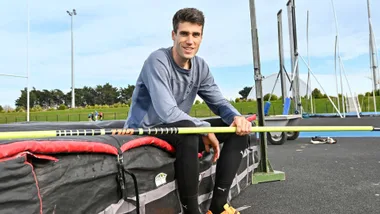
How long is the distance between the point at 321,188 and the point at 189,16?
61.8 inches

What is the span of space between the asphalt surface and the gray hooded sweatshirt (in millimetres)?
661

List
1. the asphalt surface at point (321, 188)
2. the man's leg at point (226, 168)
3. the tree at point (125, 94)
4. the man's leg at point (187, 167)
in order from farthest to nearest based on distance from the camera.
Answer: the tree at point (125, 94) < the asphalt surface at point (321, 188) < the man's leg at point (226, 168) < the man's leg at point (187, 167)

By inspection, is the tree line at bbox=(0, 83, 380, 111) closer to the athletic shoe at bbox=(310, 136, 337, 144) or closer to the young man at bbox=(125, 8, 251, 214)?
the athletic shoe at bbox=(310, 136, 337, 144)

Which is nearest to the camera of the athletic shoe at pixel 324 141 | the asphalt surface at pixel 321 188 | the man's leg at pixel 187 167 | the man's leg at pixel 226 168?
the man's leg at pixel 187 167

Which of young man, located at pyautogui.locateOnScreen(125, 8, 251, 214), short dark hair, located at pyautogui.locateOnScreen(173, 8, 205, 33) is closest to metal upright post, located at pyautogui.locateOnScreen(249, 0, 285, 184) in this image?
young man, located at pyautogui.locateOnScreen(125, 8, 251, 214)

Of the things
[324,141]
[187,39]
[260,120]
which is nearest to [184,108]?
[187,39]

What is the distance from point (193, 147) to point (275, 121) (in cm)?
398

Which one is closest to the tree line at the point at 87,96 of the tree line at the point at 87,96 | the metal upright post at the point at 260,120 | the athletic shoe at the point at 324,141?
the tree line at the point at 87,96

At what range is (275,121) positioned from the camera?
511 centimetres

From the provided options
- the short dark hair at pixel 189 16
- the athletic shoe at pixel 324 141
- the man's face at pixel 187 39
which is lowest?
the athletic shoe at pixel 324 141

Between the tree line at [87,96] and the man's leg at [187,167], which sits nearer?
the man's leg at [187,167]

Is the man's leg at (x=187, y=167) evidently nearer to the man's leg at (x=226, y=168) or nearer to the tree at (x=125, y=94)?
the man's leg at (x=226, y=168)

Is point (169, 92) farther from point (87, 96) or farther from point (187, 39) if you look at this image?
point (87, 96)

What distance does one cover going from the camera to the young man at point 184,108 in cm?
134
